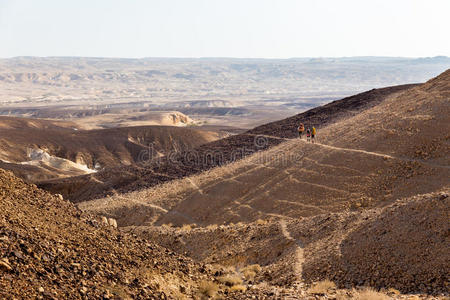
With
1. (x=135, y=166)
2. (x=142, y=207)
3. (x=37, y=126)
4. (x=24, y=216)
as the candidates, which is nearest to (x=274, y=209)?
(x=142, y=207)

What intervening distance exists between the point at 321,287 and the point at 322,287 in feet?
0.10

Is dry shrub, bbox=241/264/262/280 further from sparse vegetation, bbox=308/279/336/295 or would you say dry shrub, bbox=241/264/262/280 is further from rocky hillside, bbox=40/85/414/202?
rocky hillside, bbox=40/85/414/202

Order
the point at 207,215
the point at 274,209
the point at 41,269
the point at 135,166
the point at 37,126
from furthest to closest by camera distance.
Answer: the point at 37,126 < the point at 135,166 < the point at 207,215 < the point at 274,209 < the point at 41,269

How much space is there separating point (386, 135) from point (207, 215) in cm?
932

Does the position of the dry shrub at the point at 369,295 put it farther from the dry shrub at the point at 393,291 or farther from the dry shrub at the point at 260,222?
the dry shrub at the point at 260,222

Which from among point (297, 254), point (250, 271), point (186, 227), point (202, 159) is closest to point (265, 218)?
point (186, 227)

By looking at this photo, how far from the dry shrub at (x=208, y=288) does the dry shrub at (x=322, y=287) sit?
7.14ft

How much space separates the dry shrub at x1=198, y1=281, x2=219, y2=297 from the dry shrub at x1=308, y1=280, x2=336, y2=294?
218 centimetres

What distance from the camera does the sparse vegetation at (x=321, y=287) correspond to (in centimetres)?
1117

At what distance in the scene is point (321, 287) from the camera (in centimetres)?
1154

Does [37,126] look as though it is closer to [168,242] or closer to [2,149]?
[2,149]

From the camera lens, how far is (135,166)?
113 feet

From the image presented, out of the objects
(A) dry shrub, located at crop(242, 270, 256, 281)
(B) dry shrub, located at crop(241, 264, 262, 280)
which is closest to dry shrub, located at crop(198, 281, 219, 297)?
(A) dry shrub, located at crop(242, 270, 256, 281)

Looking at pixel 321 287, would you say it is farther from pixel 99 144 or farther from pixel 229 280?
pixel 99 144
